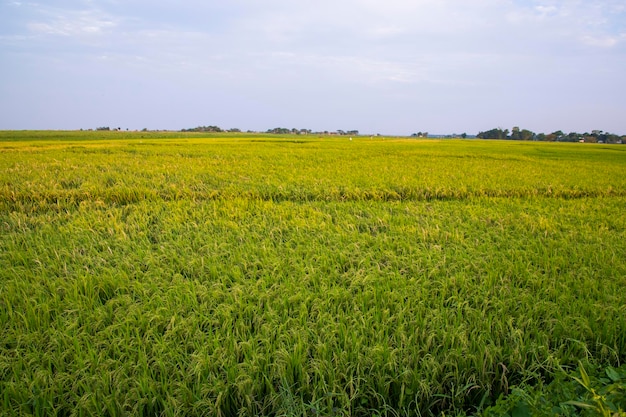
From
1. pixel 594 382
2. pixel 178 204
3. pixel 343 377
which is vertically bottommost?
pixel 343 377

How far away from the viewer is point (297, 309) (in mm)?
2510

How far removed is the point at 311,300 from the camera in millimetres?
2691

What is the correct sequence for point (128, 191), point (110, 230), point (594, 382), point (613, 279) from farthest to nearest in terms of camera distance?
1. point (128, 191)
2. point (110, 230)
3. point (613, 279)
4. point (594, 382)

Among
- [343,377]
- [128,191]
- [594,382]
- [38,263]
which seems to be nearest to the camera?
[594,382]

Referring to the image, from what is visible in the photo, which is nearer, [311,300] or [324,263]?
[311,300]

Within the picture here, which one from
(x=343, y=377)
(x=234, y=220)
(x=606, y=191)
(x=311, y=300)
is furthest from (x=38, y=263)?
(x=606, y=191)

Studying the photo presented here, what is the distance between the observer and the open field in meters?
1.84

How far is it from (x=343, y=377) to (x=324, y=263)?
4.69 ft

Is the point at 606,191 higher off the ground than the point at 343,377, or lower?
higher

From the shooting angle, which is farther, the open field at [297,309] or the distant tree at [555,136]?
the distant tree at [555,136]

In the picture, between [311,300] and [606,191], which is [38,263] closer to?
[311,300]

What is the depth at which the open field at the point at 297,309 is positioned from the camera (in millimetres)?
1837

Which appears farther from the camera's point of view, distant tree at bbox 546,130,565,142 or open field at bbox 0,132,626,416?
distant tree at bbox 546,130,565,142

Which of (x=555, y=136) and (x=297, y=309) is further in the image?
(x=555, y=136)
